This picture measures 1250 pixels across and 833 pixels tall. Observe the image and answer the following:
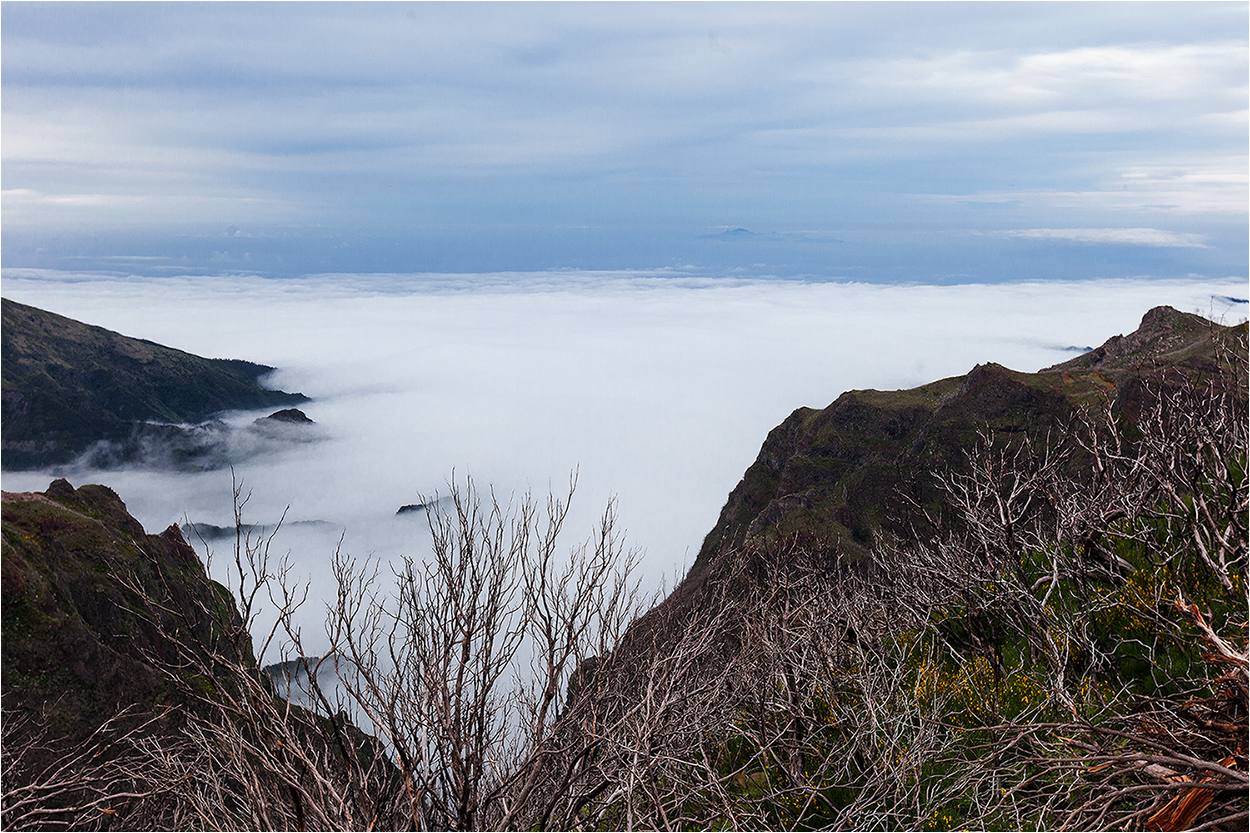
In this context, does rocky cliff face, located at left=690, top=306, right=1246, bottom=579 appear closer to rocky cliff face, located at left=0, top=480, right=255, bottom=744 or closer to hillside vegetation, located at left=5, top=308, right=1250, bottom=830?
hillside vegetation, located at left=5, top=308, right=1250, bottom=830

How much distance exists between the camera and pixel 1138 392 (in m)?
42.5

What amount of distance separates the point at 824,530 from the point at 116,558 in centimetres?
4410

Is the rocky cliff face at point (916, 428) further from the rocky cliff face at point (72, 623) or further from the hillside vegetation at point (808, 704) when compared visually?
the rocky cliff face at point (72, 623)

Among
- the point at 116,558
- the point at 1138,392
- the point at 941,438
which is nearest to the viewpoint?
the point at 1138,392

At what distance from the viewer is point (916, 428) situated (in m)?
57.8

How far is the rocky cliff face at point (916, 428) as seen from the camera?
152 ft

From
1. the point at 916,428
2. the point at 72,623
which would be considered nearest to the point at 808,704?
the point at 72,623

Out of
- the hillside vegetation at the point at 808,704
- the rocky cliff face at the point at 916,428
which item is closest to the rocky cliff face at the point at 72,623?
the hillside vegetation at the point at 808,704

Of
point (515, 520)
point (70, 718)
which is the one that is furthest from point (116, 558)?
point (515, 520)

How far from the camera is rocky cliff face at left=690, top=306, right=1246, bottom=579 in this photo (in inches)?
1823

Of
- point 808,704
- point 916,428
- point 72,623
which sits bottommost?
point 72,623

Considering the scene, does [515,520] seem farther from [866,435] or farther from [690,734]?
[866,435]

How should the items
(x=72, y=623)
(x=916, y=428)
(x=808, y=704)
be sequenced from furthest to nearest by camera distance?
(x=916, y=428)
(x=72, y=623)
(x=808, y=704)

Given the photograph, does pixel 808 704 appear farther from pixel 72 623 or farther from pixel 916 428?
pixel 916 428
